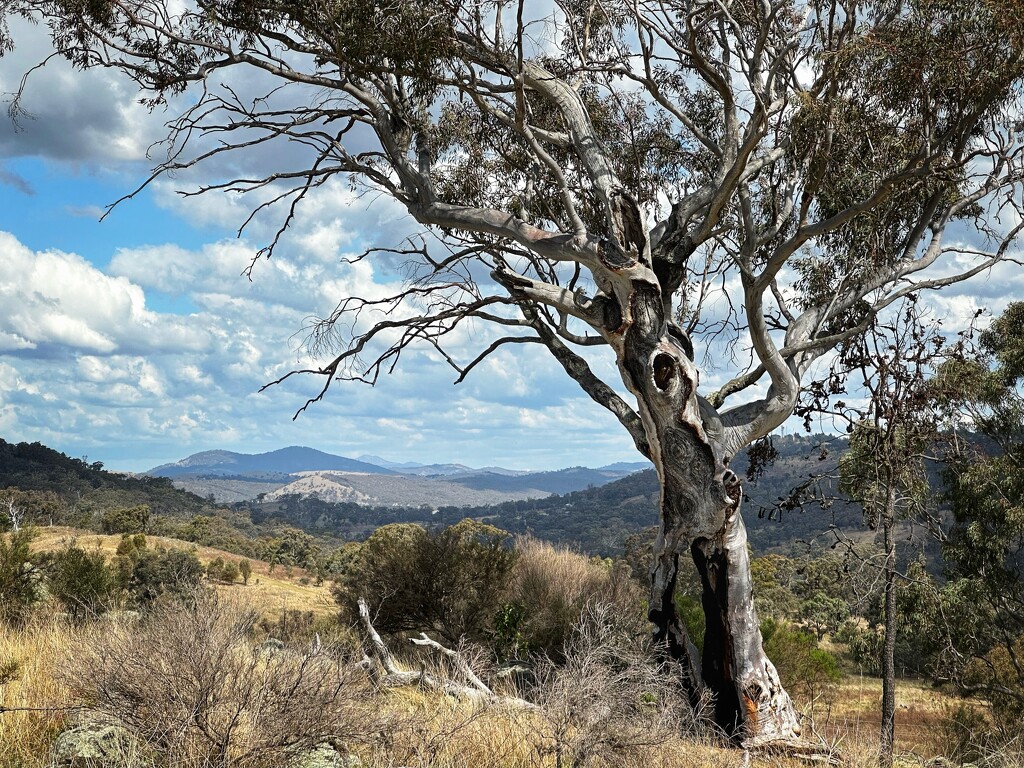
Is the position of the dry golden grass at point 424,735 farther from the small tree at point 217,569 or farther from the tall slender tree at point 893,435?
the small tree at point 217,569

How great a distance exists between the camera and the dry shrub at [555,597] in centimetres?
1122

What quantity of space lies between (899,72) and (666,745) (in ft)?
21.2

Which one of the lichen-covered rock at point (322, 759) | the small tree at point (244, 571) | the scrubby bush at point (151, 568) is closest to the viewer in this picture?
the lichen-covered rock at point (322, 759)

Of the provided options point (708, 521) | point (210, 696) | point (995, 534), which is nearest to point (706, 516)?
point (708, 521)

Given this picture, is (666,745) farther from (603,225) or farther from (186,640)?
(603,225)

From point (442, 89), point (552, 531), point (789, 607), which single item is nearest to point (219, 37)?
point (442, 89)

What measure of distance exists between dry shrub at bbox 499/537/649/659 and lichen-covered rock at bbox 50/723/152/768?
693cm

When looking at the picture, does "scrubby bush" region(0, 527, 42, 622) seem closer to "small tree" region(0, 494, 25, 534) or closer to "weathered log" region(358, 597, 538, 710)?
"weathered log" region(358, 597, 538, 710)

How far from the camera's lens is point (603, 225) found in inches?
403

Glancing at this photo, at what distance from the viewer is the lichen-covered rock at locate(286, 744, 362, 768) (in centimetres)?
418

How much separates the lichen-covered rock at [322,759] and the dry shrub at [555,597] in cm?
635

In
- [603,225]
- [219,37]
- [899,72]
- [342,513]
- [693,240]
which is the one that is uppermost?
[219,37]

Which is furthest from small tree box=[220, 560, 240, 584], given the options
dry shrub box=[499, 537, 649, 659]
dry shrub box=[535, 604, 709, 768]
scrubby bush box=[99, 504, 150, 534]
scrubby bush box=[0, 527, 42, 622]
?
dry shrub box=[535, 604, 709, 768]

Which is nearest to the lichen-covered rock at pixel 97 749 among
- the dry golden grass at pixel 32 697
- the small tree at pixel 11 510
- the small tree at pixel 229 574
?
the dry golden grass at pixel 32 697
